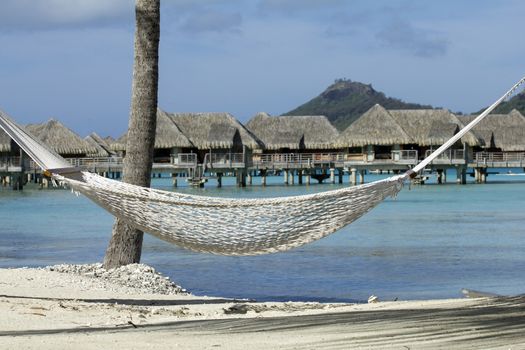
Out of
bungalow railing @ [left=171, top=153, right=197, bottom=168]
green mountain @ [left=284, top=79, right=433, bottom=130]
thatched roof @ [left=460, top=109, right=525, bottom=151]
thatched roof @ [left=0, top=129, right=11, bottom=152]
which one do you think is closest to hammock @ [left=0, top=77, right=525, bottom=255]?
bungalow railing @ [left=171, top=153, right=197, bottom=168]

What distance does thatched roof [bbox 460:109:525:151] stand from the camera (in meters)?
47.2

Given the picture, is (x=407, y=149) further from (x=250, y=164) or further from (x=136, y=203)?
(x=136, y=203)

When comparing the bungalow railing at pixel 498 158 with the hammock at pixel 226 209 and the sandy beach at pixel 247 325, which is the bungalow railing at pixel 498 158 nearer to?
the sandy beach at pixel 247 325

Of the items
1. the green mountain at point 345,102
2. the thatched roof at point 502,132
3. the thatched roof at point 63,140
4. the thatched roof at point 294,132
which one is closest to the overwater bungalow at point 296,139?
the thatched roof at point 294,132

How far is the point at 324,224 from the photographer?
522cm

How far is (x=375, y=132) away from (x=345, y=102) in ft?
361

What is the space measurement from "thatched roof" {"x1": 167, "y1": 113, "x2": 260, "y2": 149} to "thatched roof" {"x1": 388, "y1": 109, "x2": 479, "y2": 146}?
6453mm

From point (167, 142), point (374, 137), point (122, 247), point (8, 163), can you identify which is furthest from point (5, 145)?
point (122, 247)

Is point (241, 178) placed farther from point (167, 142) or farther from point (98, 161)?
point (98, 161)

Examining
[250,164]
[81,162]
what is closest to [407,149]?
[250,164]

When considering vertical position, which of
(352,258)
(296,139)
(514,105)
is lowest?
(352,258)

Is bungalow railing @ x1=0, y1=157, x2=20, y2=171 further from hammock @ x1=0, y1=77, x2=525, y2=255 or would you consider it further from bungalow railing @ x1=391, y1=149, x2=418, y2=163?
hammock @ x1=0, y1=77, x2=525, y2=255

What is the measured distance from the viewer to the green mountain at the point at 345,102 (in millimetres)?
142750

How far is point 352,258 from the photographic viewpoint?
1243 centimetres
